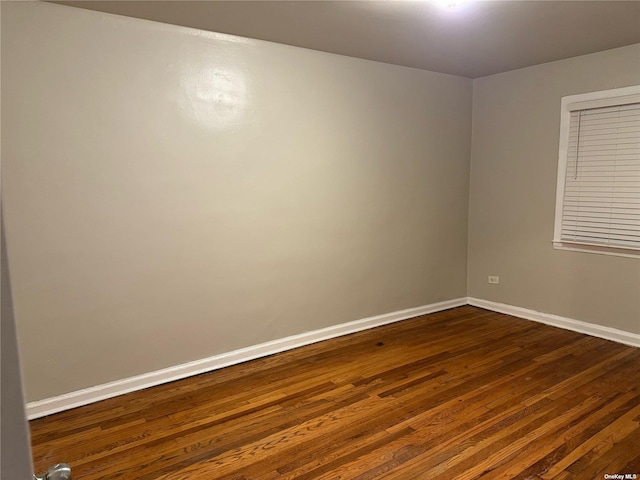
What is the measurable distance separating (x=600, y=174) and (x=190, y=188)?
331 centimetres

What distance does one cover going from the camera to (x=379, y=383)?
10.1 ft

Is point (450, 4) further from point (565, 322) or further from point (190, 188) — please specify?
point (565, 322)

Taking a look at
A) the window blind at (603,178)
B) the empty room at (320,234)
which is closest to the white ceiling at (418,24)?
the empty room at (320,234)

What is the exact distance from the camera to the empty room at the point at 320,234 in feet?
8.11

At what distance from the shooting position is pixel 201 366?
10.7 feet

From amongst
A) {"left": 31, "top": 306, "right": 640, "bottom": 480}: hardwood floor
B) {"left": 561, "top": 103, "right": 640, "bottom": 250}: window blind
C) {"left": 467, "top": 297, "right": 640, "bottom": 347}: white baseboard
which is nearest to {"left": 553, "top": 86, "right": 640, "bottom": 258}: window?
{"left": 561, "top": 103, "right": 640, "bottom": 250}: window blind

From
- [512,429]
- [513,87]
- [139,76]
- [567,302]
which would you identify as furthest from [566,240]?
[139,76]

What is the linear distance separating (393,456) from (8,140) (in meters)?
2.66

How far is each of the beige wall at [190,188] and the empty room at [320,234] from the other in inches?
0.6

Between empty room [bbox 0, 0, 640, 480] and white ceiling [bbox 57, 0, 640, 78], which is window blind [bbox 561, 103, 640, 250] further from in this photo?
white ceiling [bbox 57, 0, 640, 78]

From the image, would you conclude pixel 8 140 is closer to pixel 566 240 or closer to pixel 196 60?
pixel 196 60

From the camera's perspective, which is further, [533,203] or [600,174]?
[533,203]

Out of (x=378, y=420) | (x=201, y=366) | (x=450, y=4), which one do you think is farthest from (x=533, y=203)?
(x=201, y=366)

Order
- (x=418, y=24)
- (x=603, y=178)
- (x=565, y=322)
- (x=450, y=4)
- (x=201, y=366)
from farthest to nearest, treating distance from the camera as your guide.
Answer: (x=565, y=322)
(x=603, y=178)
(x=201, y=366)
(x=418, y=24)
(x=450, y=4)
